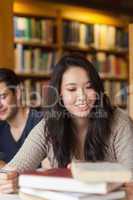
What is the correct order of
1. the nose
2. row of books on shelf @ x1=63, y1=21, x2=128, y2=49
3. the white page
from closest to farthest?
1. the white page
2. the nose
3. row of books on shelf @ x1=63, y1=21, x2=128, y2=49

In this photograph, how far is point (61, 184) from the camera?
3.21ft

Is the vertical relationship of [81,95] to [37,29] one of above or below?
below

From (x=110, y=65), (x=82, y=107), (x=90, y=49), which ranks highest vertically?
(x=90, y=49)

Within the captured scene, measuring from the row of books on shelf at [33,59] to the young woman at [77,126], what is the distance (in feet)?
8.46

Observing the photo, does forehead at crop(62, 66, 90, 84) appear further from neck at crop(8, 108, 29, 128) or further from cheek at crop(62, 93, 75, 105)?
neck at crop(8, 108, 29, 128)

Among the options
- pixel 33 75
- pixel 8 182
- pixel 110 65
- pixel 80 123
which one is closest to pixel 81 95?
pixel 80 123

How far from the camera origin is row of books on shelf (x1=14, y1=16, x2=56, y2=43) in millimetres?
4215

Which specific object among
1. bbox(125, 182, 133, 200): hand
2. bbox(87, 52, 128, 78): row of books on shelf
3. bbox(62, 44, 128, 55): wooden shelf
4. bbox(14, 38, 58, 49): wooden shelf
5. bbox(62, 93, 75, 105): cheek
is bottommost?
bbox(125, 182, 133, 200): hand

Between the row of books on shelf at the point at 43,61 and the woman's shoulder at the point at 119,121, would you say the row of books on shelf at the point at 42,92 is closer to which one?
the row of books on shelf at the point at 43,61

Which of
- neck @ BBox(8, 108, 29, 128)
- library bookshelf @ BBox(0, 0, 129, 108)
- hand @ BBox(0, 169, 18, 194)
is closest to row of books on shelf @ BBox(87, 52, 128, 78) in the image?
library bookshelf @ BBox(0, 0, 129, 108)

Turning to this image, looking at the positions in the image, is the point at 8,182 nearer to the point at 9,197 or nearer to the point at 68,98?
the point at 9,197

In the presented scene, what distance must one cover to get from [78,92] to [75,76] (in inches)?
2.3

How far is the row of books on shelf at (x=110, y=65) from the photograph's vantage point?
483cm

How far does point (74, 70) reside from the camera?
1.58m
